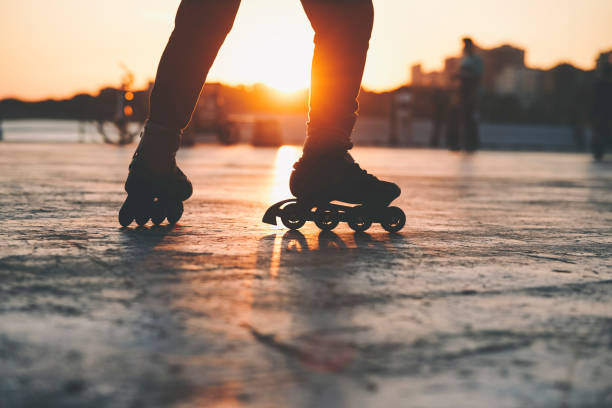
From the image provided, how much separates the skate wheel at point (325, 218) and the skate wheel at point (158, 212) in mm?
516

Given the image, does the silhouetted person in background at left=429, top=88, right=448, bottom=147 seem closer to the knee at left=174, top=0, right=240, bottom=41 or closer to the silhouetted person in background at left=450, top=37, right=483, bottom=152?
the silhouetted person in background at left=450, top=37, right=483, bottom=152

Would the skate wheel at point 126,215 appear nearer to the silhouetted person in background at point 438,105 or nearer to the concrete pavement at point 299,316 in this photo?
the concrete pavement at point 299,316

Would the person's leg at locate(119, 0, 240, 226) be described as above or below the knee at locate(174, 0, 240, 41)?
below

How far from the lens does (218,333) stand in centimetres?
116

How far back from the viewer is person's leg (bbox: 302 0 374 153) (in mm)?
2578

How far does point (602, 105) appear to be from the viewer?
469 inches

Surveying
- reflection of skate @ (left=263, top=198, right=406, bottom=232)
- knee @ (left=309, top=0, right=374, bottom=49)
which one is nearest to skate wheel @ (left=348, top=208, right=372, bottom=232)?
reflection of skate @ (left=263, top=198, right=406, bottom=232)

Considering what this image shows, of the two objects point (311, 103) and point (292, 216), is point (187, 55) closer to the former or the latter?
point (311, 103)

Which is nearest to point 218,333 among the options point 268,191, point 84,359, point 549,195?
point 84,359

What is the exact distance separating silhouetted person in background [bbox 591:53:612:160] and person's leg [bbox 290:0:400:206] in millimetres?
10235

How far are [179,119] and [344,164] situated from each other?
1.91ft

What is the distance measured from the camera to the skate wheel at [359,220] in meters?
2.56

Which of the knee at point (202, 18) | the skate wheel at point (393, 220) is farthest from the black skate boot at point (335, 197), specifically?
the knee at point (202, 18)

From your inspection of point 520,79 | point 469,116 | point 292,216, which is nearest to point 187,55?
point 292,216
